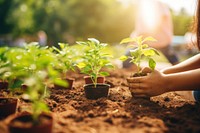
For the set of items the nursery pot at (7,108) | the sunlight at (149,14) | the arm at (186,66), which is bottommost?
the nursery pot at (7,108)

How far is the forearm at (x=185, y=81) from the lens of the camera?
Result: 8.44 ft

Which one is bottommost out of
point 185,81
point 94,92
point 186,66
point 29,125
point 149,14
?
point 29,125

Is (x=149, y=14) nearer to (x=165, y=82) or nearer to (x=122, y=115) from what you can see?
(x=165, y=82)

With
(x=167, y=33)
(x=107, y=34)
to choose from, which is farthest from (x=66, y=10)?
(x=167, y=33)

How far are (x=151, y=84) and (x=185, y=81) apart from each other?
1.03 feet

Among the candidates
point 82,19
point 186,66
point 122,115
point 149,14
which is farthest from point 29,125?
point 82,19

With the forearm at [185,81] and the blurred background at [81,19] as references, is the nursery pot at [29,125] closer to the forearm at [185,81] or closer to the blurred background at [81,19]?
the forearm at [185,81]

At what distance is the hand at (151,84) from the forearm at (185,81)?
52 millimetres

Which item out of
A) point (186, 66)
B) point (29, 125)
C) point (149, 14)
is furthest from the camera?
point (149, 14)

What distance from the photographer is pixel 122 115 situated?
2.32 m

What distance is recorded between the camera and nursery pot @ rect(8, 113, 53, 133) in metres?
1.74

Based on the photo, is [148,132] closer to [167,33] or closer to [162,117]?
[162,117]

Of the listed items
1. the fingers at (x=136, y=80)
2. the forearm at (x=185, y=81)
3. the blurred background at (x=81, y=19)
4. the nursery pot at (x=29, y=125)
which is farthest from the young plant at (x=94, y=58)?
the blurred background at (x=81, y=19)

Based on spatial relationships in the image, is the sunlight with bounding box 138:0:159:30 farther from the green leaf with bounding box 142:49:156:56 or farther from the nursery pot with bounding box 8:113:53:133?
the nursery pot with bounding box 8:113:53:133
